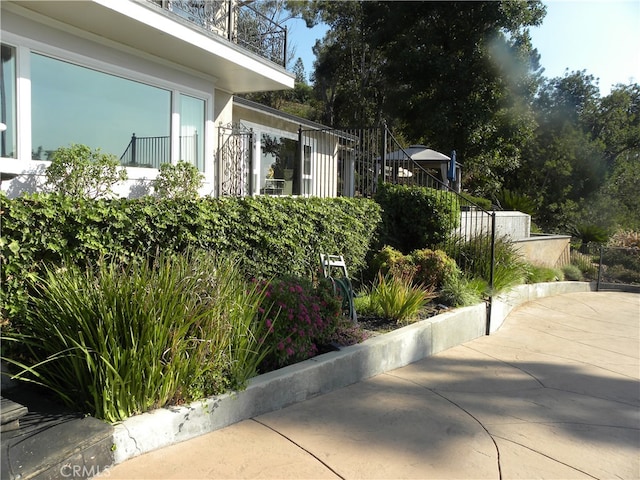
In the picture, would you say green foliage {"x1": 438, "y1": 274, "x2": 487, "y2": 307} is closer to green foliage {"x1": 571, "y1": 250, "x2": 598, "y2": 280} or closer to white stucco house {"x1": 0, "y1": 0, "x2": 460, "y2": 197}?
white stucco house {"x1": 0, "y1": 0, "x2": 460, "y2": 197}

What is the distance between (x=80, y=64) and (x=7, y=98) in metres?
1.28

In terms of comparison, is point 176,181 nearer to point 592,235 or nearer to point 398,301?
point 398,301

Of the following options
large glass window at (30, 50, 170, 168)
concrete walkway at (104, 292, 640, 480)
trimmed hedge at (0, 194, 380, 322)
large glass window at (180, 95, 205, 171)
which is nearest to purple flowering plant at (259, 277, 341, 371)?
concrete walkway at (104, 292, 640, 480)

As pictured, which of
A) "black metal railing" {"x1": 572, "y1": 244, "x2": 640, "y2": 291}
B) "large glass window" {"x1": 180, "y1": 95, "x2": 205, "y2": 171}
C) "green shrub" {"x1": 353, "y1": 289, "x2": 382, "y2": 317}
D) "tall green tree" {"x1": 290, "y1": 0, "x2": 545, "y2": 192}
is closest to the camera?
"green shrub" {"x1": 353, "y1": 289, "x2": 382, "y2": 317}

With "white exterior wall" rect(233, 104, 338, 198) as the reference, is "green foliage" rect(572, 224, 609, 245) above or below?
below

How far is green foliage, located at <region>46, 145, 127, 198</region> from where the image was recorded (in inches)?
244

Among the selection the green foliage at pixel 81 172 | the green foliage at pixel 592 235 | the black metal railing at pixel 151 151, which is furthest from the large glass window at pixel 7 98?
the green foliage at pixel 592 235

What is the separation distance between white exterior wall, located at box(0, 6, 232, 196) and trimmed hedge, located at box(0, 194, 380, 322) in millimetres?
975

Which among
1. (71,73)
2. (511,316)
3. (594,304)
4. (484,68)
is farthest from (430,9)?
(71,73)

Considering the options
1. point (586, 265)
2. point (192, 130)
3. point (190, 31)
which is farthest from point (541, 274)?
point (190, 31)

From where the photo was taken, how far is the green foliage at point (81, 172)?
20.3ft

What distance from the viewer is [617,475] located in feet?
10.9

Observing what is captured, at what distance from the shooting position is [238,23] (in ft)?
31.1

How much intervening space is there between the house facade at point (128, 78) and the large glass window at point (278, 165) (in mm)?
3029
